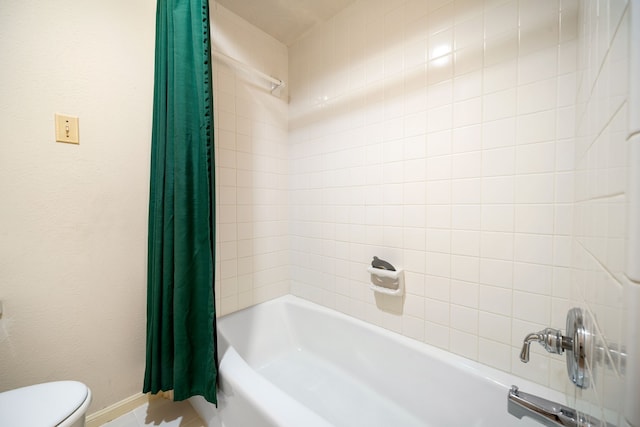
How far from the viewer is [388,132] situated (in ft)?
4.36

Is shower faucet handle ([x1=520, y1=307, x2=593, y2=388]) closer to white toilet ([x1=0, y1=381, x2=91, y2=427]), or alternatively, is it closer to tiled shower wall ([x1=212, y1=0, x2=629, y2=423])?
tiled shower wall ([x1=212, y1=0, x2=629, y2=423])

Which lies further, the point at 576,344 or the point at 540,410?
the point at 540,410

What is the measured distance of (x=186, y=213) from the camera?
101 centimetres

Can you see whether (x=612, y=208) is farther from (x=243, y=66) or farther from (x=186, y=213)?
(x=243, y=66)

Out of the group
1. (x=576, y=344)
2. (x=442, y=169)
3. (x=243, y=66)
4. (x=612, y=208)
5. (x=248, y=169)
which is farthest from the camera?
(x=248, y=169)

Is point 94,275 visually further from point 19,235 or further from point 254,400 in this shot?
point 254,400

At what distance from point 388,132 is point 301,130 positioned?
73 cm

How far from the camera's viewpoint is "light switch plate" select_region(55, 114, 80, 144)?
40.5 inches

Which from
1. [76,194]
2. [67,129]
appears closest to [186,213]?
[76,194]

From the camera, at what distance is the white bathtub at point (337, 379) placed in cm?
90

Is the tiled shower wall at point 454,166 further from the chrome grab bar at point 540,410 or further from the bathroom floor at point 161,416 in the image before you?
the bathroom floor at point 161,416

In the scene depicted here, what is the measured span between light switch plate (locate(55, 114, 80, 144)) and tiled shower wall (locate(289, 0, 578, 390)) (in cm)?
128

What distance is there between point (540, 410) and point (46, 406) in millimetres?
1642

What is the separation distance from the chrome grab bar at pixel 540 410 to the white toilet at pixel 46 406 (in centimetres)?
152
